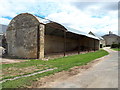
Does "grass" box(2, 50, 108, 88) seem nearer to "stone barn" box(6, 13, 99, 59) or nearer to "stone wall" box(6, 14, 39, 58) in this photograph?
"stone barn" box(6, 13, 99, 59)

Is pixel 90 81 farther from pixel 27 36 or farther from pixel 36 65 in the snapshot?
pixel 27 36

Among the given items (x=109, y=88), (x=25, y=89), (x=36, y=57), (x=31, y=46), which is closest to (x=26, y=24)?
→ (x=31, y=46)

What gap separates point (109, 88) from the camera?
149 inches

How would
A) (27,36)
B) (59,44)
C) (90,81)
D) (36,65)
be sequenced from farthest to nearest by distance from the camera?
(59,44), (27,36), (36,65), (90,81)

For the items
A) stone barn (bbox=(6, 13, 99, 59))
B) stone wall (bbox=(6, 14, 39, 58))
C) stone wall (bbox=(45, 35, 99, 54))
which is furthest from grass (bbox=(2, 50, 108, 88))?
stone wall (bbox=(45, 35, 99, 54))

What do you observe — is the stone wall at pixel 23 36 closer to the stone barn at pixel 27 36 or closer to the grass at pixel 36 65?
the stone barn at pixel 27 36

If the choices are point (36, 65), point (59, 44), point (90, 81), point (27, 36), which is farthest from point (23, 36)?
point (59, 44)

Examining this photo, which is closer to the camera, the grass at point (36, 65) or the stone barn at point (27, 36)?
the grass at point (36, 65)

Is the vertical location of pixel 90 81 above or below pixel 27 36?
below

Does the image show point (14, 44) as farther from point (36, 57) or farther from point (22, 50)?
point (36, 57)

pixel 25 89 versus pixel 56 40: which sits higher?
pixel 56 40

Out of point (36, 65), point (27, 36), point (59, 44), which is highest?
point (27, 36)

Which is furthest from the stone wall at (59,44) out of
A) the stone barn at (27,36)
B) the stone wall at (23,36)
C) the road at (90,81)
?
the road at (90,81)

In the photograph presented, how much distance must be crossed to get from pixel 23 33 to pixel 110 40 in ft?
207
